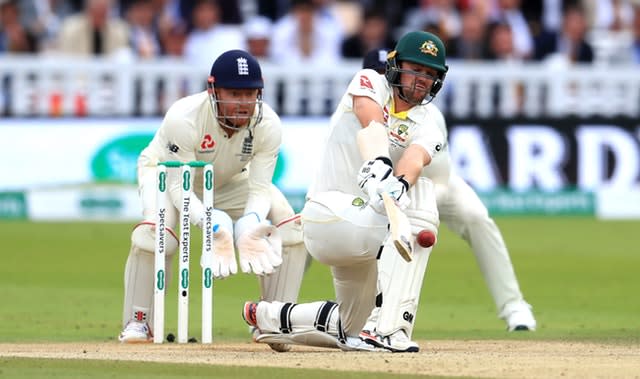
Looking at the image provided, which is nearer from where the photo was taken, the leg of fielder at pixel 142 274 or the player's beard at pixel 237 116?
the player's beard at pixel 237 116

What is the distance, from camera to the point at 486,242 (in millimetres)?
8898

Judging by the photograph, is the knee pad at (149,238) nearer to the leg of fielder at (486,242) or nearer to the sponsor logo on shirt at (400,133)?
the sponsor logo on shirt at (400,133)

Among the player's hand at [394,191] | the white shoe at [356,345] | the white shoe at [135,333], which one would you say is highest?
the player's hand at [394,191]

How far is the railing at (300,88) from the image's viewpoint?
15852mm

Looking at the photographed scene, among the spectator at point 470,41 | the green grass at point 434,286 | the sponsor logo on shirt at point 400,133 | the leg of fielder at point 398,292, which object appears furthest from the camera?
the spectator at point 470,41

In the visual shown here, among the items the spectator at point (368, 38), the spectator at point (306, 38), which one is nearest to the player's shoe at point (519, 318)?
the spectator at point (368, 38)

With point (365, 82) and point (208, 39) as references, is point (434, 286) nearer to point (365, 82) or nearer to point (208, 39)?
point (365, 82)

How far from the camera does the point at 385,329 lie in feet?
22.2

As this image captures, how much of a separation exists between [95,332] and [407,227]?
254 cm

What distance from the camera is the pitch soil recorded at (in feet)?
19.9

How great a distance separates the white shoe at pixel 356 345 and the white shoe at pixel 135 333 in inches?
43.1

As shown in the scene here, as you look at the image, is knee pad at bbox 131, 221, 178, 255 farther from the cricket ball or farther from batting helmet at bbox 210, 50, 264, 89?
the cricket ball

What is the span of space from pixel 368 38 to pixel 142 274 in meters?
8.99

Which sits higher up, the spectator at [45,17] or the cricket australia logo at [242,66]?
the cricket australia logo at [242,66]
